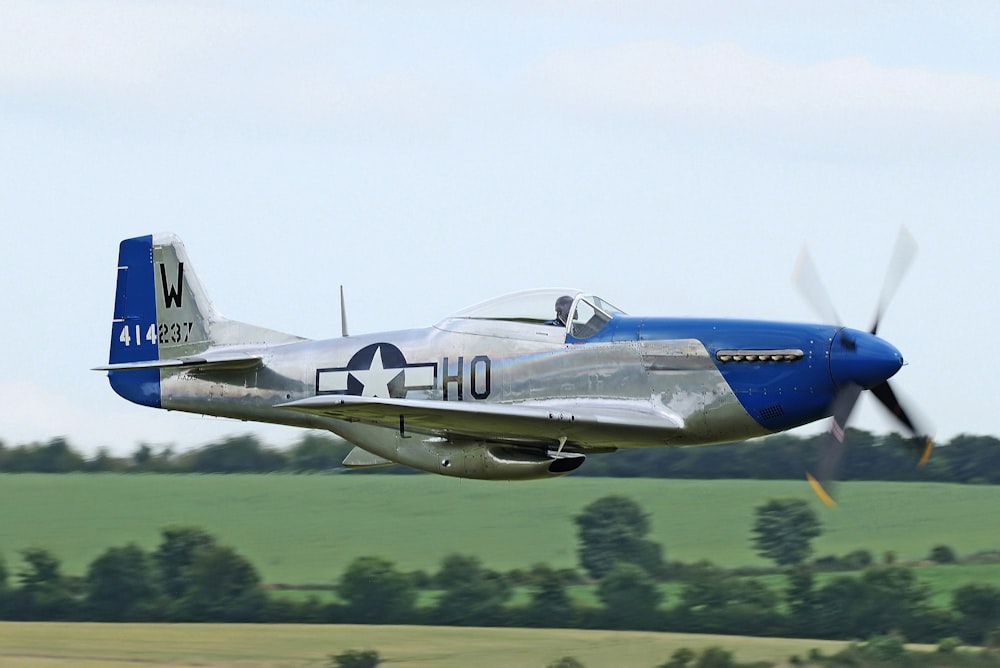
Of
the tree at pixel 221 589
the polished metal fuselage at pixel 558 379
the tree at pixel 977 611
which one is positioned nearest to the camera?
the polished metal fuselage at pixel 558 379

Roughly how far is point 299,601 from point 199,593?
324 cm

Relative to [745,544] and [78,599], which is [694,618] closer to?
[745,544]

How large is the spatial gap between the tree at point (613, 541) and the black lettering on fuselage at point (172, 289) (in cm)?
1761

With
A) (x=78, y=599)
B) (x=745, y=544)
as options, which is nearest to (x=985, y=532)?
(x=745, y=544)

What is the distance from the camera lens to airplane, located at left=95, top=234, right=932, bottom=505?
53.9ft

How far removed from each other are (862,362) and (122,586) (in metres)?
23.5

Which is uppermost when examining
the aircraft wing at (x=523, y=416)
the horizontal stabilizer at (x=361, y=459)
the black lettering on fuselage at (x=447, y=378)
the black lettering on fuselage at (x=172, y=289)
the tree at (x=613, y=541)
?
the black lettering on fuselage at (x=172, y=289)

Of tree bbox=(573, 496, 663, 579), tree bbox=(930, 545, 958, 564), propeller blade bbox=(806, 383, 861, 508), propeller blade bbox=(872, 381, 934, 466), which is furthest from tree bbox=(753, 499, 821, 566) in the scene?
propeller blade bbox=(806, 383, 861, 508)

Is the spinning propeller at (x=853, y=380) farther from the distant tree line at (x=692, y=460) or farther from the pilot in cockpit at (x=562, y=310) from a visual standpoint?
the distant tree line at (x=692, y=460)

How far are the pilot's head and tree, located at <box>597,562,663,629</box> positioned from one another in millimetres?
18639

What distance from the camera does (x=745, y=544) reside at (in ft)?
124

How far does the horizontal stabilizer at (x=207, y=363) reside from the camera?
751 inches

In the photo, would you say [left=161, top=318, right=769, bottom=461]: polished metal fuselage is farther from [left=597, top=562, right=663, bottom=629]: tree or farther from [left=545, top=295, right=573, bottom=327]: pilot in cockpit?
[left=597, top=562, right=663, bottom=629]: tree

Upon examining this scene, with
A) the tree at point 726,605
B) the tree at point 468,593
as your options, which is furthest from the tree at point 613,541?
the tree at point 468,593
